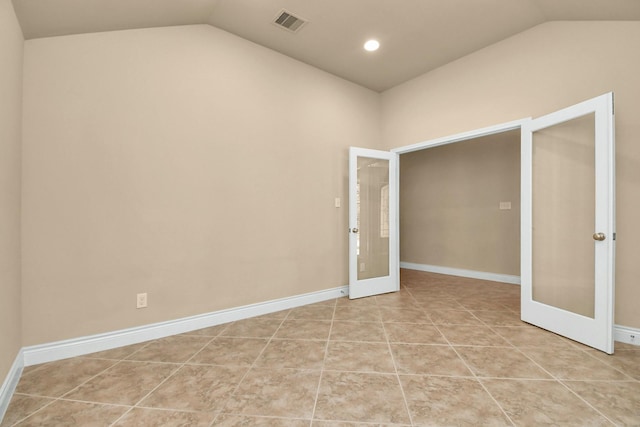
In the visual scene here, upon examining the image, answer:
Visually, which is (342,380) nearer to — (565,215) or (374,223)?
(374,223)

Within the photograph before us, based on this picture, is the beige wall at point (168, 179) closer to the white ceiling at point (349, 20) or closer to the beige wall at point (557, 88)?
the white ceiling at point (349, 20)

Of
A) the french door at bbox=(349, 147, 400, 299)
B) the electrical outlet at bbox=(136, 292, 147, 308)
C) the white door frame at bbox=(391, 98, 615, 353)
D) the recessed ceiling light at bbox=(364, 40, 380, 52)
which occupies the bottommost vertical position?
the electrical outlet at bbox=(136, 292, 147, 308)

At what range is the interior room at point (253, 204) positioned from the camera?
1740mm

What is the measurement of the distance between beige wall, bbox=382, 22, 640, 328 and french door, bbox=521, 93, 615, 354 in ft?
0.86

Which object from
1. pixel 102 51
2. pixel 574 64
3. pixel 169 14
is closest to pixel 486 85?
pixel 574 64

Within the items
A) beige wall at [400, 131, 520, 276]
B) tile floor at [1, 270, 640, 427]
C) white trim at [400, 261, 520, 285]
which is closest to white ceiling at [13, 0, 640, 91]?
beige wall at [400, 131, 520, 276]

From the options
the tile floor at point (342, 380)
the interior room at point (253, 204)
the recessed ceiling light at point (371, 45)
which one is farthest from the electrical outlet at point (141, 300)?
the recessed ceiling light at point (371, 45)

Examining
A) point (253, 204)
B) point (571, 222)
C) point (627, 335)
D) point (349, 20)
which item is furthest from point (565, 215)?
point (253, 204)

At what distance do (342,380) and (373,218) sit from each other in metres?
2.43

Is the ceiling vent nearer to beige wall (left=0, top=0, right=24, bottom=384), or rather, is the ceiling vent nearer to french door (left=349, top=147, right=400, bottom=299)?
french door (left=349, top=147, right=400, bottom=299)

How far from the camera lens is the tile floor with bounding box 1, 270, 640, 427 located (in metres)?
1.52

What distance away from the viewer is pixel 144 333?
2439 mm

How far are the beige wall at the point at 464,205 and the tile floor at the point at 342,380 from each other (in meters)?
2.21

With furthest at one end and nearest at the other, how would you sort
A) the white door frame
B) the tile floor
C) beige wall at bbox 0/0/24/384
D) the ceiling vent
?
the white door frame
the ceiling vent
beige wall at bbox 0/0/24/384
the tile floor
